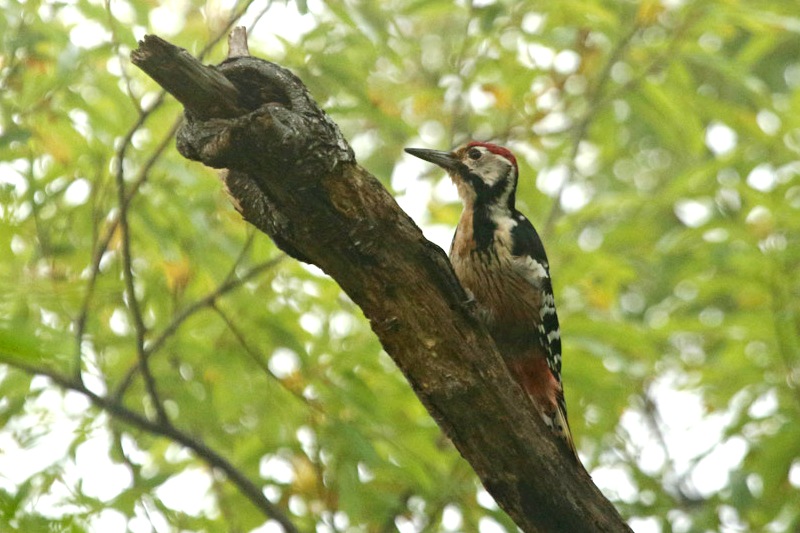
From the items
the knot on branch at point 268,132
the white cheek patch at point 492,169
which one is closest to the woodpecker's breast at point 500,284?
the white cheek patch at point 492,169

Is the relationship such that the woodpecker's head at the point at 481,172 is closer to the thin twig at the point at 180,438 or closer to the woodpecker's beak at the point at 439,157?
the woodpecker's beak at the point at 439,157

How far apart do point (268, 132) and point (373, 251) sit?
47 cm

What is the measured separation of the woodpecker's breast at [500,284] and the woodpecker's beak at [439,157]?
46cm

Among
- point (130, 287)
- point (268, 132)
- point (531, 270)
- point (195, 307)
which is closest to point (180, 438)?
point (195, 307)

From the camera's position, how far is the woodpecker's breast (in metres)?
4.92

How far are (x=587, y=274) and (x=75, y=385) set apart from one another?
258 cm

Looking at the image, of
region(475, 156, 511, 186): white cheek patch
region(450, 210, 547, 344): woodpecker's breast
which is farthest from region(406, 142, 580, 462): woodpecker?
region(475, 156, 511, 186): white cheek patch

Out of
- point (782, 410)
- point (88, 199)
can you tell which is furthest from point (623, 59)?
point (88, 199)

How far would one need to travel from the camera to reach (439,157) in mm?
5355

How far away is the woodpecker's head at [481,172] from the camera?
532 cm

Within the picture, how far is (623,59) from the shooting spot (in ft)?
20.5

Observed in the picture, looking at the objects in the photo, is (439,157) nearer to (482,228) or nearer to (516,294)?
(482,228)

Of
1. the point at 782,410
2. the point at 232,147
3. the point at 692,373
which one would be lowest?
the point at 232,147

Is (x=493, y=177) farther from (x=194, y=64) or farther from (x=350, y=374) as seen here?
(x=194, y=64)
